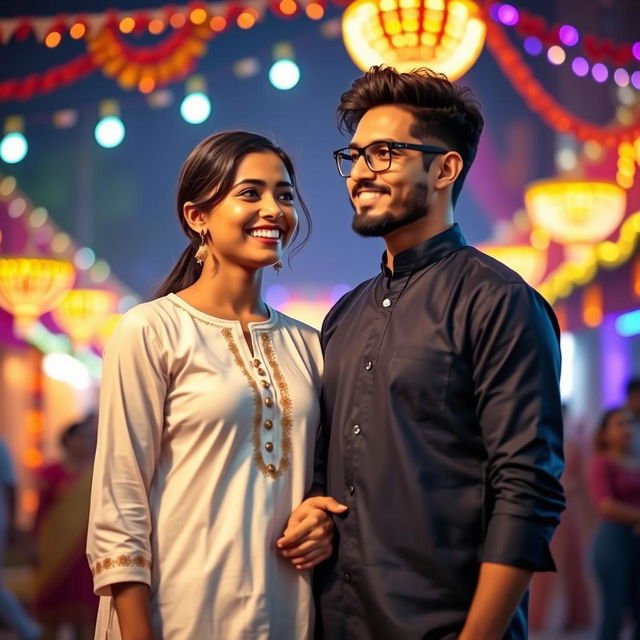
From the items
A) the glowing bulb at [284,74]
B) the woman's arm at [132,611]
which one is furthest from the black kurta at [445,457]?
the glowing bulb at [284,74]

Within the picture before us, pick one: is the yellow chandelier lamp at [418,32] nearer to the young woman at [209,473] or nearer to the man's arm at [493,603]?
the young woman at [209,473]

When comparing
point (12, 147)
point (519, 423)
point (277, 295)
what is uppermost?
point (12, 147)

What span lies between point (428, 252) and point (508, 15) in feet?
12.2

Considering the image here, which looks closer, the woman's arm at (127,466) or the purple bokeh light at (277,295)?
the woman's arm at (127,466)

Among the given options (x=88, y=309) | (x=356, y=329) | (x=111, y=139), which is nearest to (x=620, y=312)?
(x=88, y=309)

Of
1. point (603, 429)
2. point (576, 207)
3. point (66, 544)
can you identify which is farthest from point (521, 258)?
point (66, 544)

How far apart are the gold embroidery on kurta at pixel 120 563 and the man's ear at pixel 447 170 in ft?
3.14

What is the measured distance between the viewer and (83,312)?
13562 mm

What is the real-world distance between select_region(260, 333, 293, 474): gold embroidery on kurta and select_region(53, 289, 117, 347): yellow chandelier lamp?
11231 millimetres

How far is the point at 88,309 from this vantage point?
13.6 m

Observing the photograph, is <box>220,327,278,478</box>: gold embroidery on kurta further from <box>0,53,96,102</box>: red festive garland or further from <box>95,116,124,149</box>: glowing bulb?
<box>95,116,124,149</box>: glowing bulb

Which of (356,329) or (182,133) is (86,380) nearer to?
(182,133)

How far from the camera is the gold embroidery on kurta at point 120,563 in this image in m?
2.32

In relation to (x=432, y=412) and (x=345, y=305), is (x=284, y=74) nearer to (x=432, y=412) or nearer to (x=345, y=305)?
(x=345, y=305)
